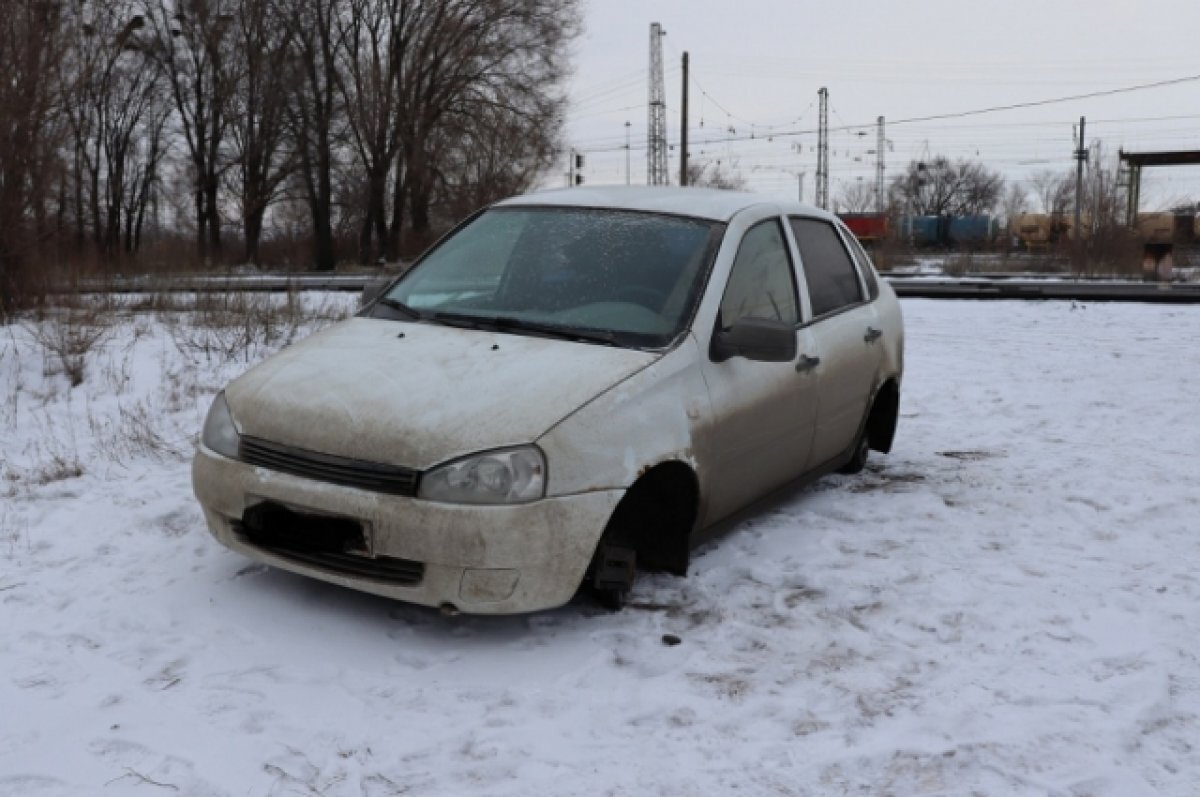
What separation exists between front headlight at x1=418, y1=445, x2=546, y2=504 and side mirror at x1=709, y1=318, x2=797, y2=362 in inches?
44.5

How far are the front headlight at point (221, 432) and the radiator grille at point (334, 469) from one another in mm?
122

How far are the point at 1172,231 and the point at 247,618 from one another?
198 ft

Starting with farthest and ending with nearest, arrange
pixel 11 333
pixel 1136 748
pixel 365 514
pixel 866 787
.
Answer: pixel 11 333 → pixel 365 514 → pixel 1136 748 → pixel 866 787

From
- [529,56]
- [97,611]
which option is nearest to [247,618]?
[97,611]

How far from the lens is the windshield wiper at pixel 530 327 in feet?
14.6

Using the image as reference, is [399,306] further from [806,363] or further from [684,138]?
[684,138]

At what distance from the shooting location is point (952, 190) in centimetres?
8438

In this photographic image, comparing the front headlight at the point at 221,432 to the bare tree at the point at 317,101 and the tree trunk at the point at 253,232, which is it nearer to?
the bare tree at the point at 317,101

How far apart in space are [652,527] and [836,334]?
1.73 m

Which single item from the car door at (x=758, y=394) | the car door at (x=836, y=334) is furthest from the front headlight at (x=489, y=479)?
the car door at (x=836, y=334)

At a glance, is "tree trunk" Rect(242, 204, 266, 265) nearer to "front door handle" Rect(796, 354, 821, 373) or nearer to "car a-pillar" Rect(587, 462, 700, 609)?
"front door handle" Rect(796, 354, 821, 373)

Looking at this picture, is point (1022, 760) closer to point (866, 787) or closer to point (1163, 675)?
point (866, 787)

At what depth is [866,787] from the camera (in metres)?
3.11

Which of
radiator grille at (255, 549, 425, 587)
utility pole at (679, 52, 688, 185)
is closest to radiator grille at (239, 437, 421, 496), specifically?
radiator grille at (255, 549, 425, 587)
